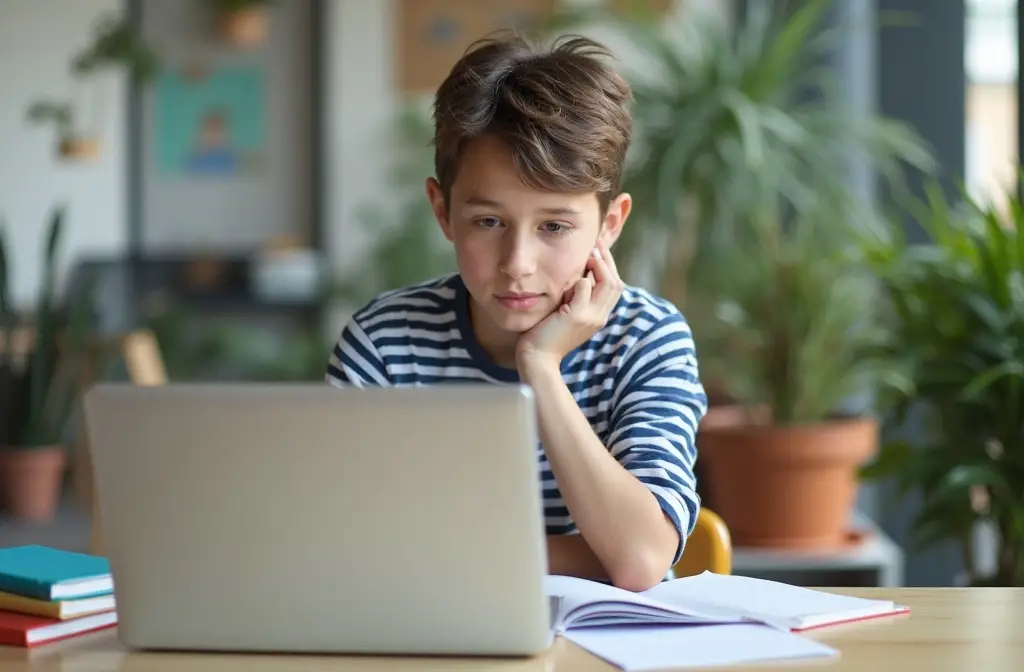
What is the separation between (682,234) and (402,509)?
252 cm

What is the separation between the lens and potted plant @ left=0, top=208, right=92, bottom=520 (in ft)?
15.1

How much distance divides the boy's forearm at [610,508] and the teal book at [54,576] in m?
0.43

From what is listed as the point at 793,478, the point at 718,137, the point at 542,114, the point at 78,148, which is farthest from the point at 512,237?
the point at 78,148

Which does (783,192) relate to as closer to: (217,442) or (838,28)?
(838,28)

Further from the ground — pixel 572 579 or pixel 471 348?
pixel 471 348

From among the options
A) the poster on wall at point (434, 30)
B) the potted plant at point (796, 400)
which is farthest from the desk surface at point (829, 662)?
the poster on wall at point (434, 30)

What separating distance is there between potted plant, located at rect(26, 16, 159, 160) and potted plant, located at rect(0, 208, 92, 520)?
96 cm

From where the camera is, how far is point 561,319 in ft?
4.68

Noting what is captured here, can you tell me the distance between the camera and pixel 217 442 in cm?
95

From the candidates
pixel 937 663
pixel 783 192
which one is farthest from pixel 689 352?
pixel 783 192

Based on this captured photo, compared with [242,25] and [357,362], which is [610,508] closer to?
[357,362]

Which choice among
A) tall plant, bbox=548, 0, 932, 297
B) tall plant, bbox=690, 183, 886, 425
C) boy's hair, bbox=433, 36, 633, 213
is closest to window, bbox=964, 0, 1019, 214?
tall plant, bbox=548, 0, 932, 297

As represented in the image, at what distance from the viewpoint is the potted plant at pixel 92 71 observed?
5500mm

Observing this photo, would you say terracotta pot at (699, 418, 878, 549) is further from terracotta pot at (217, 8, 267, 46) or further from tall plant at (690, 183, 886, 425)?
terracotta pot at (217, 8, 267, 46)
